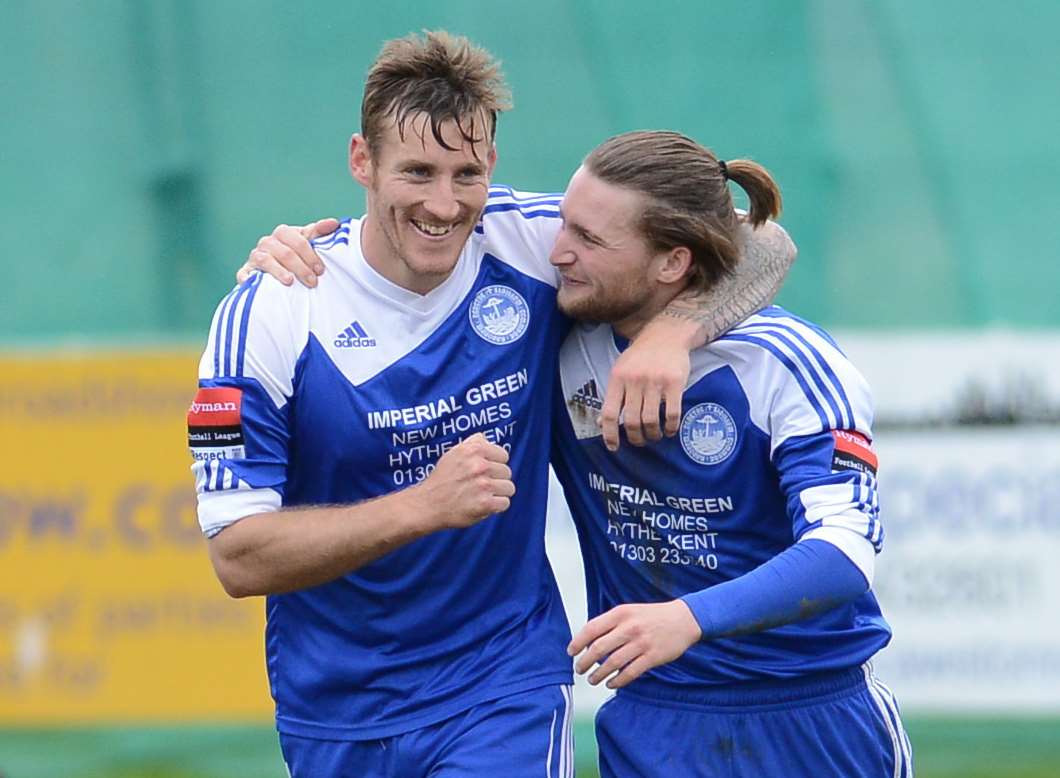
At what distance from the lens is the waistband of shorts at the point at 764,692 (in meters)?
3.92

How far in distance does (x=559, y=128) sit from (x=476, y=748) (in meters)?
3.62

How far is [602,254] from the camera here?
385 centimetres

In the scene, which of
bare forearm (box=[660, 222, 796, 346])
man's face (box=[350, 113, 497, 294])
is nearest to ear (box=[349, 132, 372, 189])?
man's face (box=[350, 113, 497, 294])

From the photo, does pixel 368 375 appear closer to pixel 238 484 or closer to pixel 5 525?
pixel 238 484

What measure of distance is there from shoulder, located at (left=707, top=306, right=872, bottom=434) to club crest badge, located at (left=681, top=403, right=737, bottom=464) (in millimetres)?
103

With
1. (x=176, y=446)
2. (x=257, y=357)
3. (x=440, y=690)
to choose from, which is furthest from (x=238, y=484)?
(x=176, y=446)

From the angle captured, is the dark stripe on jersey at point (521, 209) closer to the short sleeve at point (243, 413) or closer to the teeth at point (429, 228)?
the teeth at point (429, 228)

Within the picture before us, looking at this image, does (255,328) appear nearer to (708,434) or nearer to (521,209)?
(521,209)

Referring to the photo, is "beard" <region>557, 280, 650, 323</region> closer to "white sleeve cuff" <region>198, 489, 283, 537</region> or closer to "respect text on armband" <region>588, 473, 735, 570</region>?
"respect text on armband" <region>588, 473, 735, 570</region>

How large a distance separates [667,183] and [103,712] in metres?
3.87

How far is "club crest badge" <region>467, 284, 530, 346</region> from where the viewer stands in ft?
12.8

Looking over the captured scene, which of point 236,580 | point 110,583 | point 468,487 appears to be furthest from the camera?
point 110,583

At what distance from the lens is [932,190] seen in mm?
6820

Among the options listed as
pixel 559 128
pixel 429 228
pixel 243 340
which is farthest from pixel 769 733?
pixel 559 128
